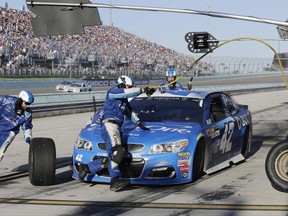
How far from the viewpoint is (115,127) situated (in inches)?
332

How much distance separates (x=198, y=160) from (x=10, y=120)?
2.91 meters

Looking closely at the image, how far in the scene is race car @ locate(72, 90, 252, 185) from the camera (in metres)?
8.36

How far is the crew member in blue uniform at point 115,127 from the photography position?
8.04 meters

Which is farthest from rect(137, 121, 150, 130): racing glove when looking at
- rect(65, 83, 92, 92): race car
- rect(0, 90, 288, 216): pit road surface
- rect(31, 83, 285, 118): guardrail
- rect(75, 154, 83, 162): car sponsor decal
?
rect(65, 83, 92, 92): race car

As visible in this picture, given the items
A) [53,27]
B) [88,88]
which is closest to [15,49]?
[88,88]

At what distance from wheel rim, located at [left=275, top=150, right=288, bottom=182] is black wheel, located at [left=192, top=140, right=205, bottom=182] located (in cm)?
124

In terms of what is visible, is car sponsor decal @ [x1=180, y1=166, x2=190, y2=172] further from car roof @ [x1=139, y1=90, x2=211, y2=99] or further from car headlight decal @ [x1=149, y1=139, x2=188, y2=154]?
car roof @ [x1=139, y1=90, x2=211, y2=99]

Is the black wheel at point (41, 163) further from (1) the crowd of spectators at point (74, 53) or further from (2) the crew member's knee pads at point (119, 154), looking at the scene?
(1) the crowd of spectators at point (74, 53)

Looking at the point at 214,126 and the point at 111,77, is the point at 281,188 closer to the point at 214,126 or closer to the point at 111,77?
the point at 214,126

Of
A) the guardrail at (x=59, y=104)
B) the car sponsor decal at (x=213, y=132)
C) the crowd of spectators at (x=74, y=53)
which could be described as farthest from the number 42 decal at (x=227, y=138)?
the crowd of spectators at (x=74, y=53)

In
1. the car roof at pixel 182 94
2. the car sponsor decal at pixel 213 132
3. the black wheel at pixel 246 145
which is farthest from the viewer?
the black wheel at pixel 246 145

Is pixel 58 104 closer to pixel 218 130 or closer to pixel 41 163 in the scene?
pixel 218 130

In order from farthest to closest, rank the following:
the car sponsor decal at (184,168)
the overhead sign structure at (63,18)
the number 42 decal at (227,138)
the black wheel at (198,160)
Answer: the overhead sign structure at (63,18) → the number 42 decal at (227,138) → the black wheel at (198,160) → the car sponsor decal at (184,168)

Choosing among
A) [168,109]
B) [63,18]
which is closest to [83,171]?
[168,109]
